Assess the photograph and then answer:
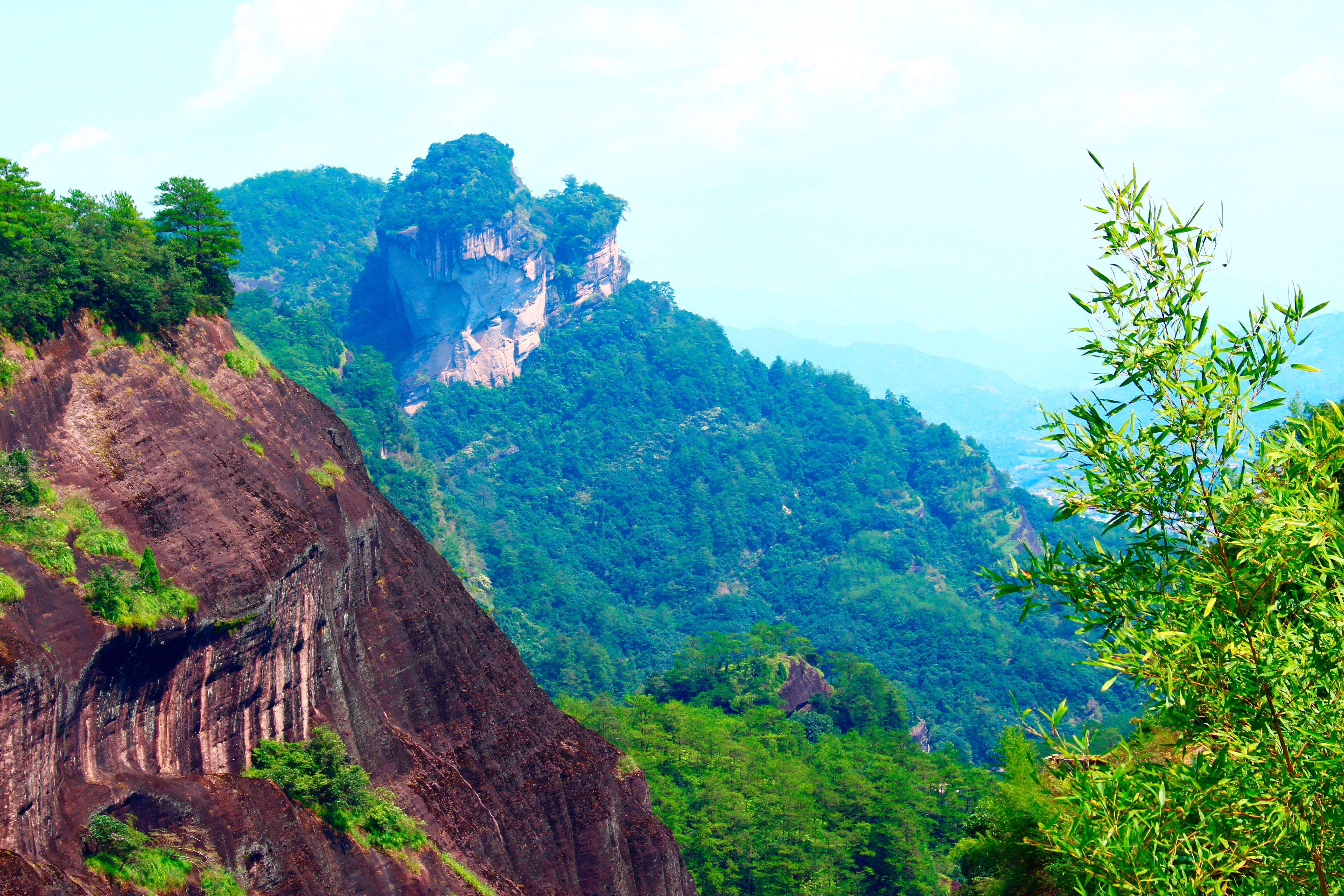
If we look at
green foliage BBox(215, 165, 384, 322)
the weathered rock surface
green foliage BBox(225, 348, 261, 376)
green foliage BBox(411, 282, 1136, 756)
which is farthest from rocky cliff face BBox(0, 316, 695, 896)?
green foliage BBox(215, 165, 384, 322)

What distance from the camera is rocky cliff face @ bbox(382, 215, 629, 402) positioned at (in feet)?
348

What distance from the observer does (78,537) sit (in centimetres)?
1570

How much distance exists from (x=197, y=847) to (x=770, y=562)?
3460 inches

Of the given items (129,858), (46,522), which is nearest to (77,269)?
(46,522)

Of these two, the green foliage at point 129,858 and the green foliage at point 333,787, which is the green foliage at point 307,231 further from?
the green foliage at point 129,858

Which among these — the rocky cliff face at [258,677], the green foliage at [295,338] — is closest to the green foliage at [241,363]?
the rocky cliff face at [258,677]

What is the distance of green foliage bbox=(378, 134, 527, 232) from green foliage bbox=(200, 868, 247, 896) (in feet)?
314

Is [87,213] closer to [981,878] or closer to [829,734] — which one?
[981,878]

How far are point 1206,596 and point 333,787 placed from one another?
52.5 ft

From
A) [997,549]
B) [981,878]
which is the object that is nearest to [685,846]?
[981,878]

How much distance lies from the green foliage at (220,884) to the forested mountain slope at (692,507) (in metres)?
51.5

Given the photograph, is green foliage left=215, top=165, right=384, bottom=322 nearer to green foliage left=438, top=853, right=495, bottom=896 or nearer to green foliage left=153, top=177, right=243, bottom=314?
green foliage left=153, top=177, right=243, bottom=314

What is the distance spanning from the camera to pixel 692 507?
344 ft

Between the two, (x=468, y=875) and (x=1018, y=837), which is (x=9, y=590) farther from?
(x=1018, y=837)
